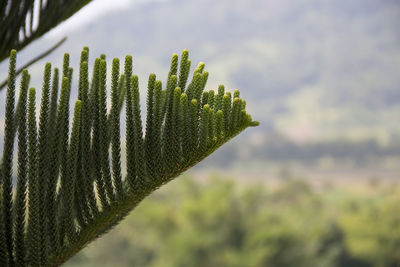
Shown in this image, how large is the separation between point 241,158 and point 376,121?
31.2 m

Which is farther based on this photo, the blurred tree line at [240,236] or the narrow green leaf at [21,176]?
the blurred tree line at [240,236]

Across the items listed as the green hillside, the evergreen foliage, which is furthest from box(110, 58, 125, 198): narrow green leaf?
the green hillside

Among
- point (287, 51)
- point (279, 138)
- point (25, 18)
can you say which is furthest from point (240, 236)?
point (287, 51)

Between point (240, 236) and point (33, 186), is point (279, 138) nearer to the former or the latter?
point (240, 236)

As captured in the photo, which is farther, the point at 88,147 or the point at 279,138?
the point at 279,138

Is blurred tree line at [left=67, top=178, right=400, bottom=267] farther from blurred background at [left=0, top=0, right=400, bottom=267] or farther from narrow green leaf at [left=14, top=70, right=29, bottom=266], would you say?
narrow green leaf at [left=14, top=70, right=29, bottom=266]

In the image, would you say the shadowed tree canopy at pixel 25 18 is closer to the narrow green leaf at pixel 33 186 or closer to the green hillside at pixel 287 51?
the narrow green leaf at pixel 33 186

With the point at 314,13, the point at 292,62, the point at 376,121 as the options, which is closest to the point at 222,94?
the point at 376,121

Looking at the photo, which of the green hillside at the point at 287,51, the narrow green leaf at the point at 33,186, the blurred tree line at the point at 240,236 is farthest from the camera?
the green hillside at the point at 287,51

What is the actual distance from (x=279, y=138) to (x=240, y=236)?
166 feet

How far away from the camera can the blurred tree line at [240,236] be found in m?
29.4

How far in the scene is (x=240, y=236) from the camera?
3203 centimetres

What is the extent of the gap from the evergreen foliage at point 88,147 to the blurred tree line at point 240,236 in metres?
28.1

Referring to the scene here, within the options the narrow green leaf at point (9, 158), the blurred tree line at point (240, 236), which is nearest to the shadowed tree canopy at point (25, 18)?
the narrow green leaf at point (9, 158)
